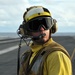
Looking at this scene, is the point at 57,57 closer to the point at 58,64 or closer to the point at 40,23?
the point at 58,64

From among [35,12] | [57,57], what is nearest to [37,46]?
[35,12]

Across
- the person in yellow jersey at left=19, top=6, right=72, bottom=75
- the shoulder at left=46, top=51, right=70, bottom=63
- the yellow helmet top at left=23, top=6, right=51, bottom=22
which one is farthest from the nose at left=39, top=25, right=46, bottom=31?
the shoulder at left=46, top=51, right=70, bottom=63

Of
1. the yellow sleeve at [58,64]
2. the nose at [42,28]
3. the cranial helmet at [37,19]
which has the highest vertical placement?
the cranial helmet at [37,19]

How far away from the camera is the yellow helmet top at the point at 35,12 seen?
3.65 m

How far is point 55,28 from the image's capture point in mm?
3979

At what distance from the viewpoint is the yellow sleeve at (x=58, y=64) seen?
3.27 m

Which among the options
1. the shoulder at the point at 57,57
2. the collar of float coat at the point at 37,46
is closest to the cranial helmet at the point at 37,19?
the collar of float coat at the point at 37,46

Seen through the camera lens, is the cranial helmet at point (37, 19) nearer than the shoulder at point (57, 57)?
No

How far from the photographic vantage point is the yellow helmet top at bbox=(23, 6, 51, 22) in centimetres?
365

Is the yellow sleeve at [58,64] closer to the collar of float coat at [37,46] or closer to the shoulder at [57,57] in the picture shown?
the shoulder at [57,57]

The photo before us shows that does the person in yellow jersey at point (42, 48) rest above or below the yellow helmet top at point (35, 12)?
below

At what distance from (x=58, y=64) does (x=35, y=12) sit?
0.70 meters

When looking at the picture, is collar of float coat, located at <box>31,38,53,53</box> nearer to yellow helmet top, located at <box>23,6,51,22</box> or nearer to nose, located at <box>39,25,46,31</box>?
nose, located at <box>39,25,46,31</box>

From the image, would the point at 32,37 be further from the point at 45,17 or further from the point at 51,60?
the point at 51,60
